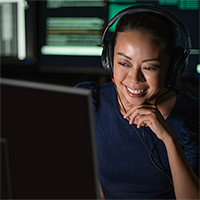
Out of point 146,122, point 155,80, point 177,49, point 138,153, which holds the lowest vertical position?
point 138,153

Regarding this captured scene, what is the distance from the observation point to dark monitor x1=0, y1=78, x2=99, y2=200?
0.29 meters

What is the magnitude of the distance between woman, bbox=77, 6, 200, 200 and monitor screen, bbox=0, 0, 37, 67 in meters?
0.66

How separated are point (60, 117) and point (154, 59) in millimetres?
516

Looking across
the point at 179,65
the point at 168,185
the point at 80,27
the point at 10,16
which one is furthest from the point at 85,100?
the point at 10,16

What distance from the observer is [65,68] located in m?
1.47

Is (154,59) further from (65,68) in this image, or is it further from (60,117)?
(65,68)

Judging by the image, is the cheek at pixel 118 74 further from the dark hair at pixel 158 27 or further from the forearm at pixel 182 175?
the forearm at pixel 182 175

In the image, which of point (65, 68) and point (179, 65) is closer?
point (179, 65)

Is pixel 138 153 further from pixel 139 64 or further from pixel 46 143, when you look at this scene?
pixel 46 143

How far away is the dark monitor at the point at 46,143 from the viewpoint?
0.94ft

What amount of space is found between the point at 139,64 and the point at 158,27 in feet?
0.45

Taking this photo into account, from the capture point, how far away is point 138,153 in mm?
896

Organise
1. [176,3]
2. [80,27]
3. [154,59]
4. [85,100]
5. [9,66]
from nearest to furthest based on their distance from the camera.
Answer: [85,100] < [154,59] < [176,3] < [80,27] < [9,66]

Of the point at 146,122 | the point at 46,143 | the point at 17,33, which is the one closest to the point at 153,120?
the point at 146,122
